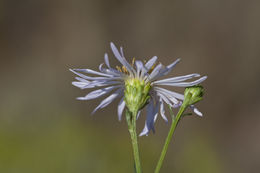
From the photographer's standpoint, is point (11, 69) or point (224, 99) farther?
point (11, 69)

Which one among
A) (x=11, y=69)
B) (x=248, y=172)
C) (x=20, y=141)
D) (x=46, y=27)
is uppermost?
(x=46, y=27)

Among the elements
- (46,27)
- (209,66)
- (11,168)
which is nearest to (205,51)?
(209,66)

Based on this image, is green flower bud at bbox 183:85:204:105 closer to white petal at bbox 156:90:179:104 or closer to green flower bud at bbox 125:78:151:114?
white petal at bbox 156:90:179:104

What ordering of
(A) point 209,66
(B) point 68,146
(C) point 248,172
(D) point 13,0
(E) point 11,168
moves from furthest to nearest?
(D) point 13,0
(A) point 209,66
(C) point 248,172
(B) point 68,146
(E) point 11,168

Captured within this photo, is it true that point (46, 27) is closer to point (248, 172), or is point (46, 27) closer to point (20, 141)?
point (20, 141)

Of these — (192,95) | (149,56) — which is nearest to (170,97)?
(192,95)

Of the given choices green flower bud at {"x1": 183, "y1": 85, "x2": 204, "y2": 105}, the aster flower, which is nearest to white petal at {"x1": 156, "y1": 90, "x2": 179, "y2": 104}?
the aster flower

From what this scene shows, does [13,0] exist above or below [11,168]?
above
